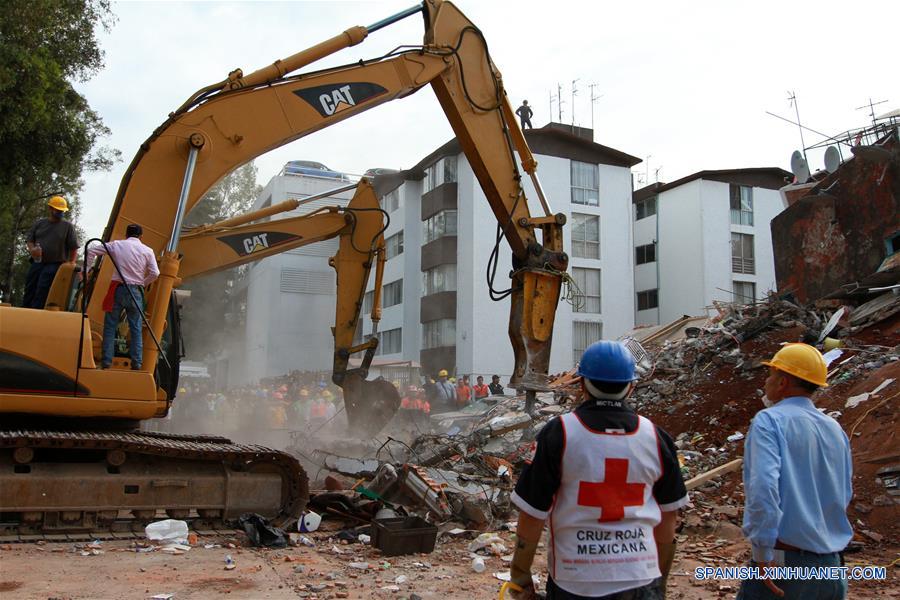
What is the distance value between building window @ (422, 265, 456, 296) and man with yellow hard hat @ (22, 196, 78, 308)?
26943 millimetres

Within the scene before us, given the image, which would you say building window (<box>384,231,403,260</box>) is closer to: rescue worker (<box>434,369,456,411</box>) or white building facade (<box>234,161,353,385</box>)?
white building facade (<box>234,161,353,385</box>)

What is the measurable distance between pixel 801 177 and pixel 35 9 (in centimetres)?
1823

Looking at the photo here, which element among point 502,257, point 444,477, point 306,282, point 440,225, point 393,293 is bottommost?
point 444,477

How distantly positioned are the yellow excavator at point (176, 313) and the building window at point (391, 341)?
28275 mm

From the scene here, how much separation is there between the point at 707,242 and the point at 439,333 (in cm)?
1355

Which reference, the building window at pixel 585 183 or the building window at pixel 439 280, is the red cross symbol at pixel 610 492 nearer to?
the building window at pixel 439 280

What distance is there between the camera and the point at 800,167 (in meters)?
19.3

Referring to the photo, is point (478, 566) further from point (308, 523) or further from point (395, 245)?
point (395, 245)

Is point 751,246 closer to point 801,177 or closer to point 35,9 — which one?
point 801,177

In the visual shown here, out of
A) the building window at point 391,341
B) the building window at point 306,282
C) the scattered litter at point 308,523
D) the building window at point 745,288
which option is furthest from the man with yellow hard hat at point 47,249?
the building window at point 306,282

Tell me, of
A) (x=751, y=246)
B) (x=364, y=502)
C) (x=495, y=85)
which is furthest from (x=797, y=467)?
(x=751, y=246)

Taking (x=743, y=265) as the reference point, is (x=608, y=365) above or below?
below

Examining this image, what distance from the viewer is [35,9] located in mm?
15023

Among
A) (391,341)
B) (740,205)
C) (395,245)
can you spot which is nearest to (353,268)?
(391,341)
